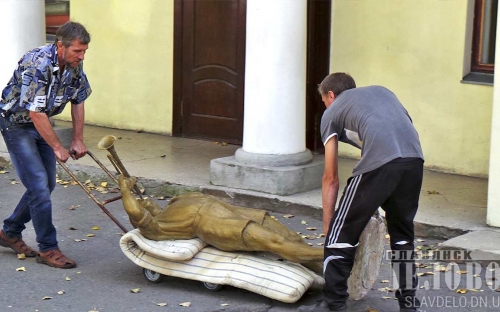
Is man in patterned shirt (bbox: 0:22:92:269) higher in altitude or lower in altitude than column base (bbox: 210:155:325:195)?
higher

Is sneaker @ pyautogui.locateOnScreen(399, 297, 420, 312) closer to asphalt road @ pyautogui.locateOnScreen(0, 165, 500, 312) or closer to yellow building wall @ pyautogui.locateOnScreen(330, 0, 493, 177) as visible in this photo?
asphalt road @ pyautogui.locateOnScreen(0, 165, 500, 312)

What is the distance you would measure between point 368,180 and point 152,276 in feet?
6.19

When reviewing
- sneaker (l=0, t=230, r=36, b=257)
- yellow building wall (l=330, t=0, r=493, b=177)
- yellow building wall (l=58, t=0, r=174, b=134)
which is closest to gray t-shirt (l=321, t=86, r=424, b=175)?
sneaker (l=0, t=230, r=36, b=257)

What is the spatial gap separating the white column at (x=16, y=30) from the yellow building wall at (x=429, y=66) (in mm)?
3561

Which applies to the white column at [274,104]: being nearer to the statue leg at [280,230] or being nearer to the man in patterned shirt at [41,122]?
the man in patterned shirt at [41,122]

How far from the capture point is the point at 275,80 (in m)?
8.45

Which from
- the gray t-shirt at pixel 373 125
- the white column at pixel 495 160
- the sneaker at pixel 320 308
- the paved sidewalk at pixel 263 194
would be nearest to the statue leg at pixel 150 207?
the sneaker at pixel 320 308

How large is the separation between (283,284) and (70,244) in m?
2.36

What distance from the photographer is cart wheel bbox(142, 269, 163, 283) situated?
6.32 metres

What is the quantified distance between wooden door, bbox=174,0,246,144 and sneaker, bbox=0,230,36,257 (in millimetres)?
4521

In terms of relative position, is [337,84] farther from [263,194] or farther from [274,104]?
[263,194]

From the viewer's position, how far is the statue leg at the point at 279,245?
19.3 ft

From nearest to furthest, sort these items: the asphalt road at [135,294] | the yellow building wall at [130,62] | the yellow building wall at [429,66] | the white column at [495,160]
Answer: the asphalt road at [135,294], the white column at [495,160], the yellow building wall at [429,66], the yellow building wall at [130,62]

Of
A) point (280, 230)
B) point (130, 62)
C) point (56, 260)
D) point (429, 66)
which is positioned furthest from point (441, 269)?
point (130, 62)
